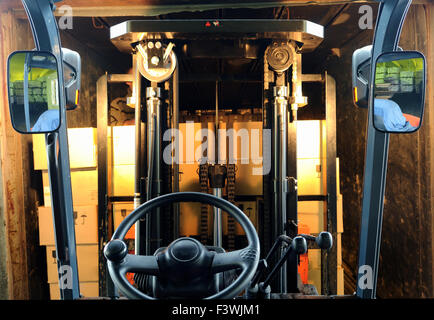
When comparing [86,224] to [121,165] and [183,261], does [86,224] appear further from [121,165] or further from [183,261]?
[183,261]

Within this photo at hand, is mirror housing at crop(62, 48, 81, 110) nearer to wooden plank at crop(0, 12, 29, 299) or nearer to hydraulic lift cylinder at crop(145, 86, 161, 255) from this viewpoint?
hydraulic lift cylinder at crop(145, 86, 161, 255)

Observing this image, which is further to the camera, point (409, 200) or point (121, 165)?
point (121, 165)

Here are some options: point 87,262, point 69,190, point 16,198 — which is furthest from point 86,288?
point 69,190

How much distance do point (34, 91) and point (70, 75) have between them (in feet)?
1.00

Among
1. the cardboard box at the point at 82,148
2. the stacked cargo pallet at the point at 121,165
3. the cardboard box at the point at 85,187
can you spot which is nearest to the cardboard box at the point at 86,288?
the stacked cargo pallet at the point at 121,165

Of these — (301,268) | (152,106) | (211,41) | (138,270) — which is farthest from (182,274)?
(301,268)

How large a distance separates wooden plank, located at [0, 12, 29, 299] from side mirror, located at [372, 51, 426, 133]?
298cm

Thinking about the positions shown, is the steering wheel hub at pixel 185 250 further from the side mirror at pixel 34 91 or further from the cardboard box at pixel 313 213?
the cardboard box at pixel 313 213

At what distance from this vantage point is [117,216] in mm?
3092

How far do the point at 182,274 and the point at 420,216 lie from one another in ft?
8.76

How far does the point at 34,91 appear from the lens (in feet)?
3.57

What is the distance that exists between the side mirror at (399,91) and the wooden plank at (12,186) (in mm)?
2977

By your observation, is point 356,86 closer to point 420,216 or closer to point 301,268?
point 420,216

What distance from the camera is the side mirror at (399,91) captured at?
1047 mm
